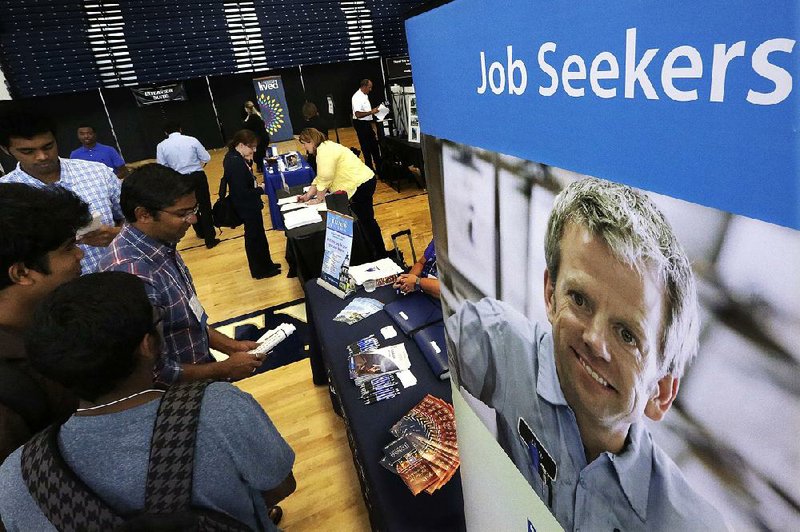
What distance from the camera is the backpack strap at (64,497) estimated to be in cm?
97

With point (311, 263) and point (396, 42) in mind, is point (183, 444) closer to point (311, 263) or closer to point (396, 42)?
point (311, 263)

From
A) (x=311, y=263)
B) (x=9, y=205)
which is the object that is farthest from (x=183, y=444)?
(x=311, y=263)

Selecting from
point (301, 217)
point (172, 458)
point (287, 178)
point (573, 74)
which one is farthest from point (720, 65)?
point (287, 178)

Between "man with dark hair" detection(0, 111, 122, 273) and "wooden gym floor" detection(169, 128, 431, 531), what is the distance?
1348 millimetres

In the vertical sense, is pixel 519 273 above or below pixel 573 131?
below

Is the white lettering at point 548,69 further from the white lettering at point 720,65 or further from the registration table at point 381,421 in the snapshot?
the registration table at point 381,421

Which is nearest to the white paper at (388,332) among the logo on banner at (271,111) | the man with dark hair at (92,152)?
the man with dark hair at (92,152)

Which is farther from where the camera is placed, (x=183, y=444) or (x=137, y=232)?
(x=137, y=232)

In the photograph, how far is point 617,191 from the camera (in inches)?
18.0

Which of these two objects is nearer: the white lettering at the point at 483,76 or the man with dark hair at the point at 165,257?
the white lettering at the point at 483,76

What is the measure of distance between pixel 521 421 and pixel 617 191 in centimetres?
47

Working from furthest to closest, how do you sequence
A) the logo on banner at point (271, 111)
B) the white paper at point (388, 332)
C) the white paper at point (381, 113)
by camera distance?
1. the logo on banner at point (271, 111)
2. the white paper at point (381, 113)
3. the white paper at point (388, 332)

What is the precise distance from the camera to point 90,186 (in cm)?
255

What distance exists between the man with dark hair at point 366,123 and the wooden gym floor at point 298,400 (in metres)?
2.40
